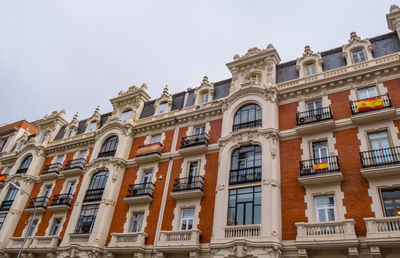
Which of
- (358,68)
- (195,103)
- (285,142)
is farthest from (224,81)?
(358,68)

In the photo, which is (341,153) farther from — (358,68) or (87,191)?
(87,191)

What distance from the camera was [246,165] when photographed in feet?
69.6

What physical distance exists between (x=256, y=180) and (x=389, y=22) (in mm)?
16190

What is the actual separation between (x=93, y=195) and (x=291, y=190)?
54.5 ft

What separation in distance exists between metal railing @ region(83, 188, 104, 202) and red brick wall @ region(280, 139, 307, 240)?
15.2m

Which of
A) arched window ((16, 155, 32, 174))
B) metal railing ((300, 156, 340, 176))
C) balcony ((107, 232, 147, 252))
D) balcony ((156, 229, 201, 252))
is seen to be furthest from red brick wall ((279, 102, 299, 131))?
arched window ((16, 155, 32, 174))

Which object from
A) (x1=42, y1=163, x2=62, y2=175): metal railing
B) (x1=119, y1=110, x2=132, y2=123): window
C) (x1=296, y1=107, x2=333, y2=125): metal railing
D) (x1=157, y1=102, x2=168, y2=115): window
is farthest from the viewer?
(x1=42, y1=163, x2=62, y2=175): metal railing

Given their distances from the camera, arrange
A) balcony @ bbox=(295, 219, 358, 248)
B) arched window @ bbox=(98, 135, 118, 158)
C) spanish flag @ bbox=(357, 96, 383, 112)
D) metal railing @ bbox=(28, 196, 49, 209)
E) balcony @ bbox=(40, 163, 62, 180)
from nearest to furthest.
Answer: balcony @ bbox=(295, 219, 358, 248) → spanish flag @ bbox=(357, 96, 383, 112) → arched window @ bbox=(98, 135, 118, 158) → metal railing @ bbox=(28, 196, 49, 209) → balcony @ bbox=(40, 163, 62, 180)

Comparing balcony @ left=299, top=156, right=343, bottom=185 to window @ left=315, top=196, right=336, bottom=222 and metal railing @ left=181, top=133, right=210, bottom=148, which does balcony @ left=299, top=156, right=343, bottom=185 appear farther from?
metal railing @ left=181, top=133, right=210, bottom=148

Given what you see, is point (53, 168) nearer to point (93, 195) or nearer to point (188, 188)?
point (93, 195)

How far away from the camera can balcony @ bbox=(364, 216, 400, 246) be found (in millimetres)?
14266

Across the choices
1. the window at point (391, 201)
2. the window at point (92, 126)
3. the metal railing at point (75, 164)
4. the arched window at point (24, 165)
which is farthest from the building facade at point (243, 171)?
the arched window at point (24, 165)

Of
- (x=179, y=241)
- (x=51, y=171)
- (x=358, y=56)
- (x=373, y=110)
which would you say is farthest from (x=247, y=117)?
(x=51, y=171)

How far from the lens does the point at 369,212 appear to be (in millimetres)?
16047
